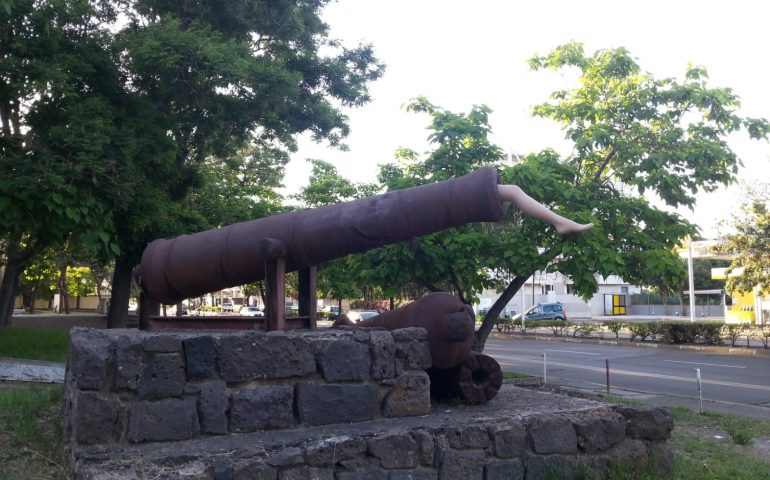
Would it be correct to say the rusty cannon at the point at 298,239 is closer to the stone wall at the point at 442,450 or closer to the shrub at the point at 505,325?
the stone wall at the point at 442,450

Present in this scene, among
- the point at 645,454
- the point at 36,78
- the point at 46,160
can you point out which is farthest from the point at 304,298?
the point at 36,78

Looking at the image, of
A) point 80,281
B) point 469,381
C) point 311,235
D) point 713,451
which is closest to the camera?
point 311,235

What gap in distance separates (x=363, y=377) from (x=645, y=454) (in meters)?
2.38

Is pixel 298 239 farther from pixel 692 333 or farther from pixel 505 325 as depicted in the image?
pixel 505 325

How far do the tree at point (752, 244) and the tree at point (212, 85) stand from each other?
55.4 feet

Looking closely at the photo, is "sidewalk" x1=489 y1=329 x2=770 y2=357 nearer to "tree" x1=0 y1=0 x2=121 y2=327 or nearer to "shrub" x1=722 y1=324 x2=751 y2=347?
"shrub" x1=722 y1=324 x2=751 y2=347

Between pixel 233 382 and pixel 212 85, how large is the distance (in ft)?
24.7

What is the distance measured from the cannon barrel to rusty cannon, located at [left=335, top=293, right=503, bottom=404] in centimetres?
71

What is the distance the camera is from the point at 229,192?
20.3m

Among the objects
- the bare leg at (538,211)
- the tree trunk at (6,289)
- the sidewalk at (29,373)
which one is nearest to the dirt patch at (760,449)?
the bare leg at (538,211)

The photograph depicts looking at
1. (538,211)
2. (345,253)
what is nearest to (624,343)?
(345,253)

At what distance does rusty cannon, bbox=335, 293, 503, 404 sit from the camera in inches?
220

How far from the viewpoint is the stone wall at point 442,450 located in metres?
4.30

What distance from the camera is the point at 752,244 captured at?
25.8 meters
